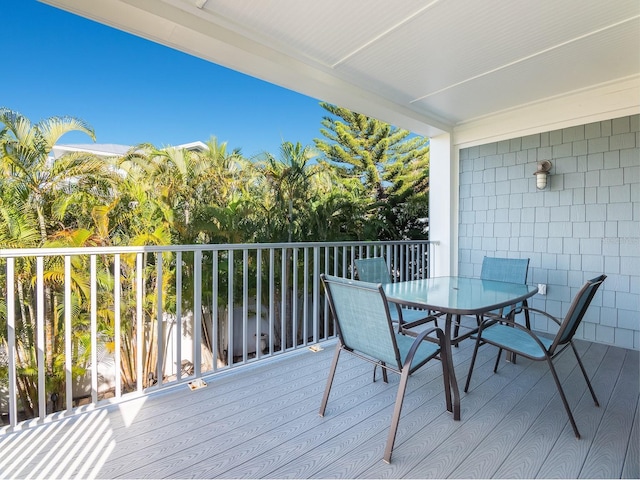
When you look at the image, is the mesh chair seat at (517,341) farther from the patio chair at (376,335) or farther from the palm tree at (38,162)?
the palm tree at (38,162)

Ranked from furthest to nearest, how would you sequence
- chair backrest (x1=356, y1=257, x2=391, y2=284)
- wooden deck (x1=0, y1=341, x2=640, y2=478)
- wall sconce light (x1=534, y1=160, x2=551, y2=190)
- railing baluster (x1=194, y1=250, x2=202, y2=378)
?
wall sconce light (x1=534, y1=160, x2=551, y2=190), chair backrest (x1=356, y1=257, x2=391, y2=284), railing baluster (x1=194, y1=250, x2=202, y2=378), wooden deck (x1=0, y1=341, x2=640, y2=478)

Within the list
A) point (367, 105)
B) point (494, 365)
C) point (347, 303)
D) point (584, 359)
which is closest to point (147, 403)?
point (347, 303)

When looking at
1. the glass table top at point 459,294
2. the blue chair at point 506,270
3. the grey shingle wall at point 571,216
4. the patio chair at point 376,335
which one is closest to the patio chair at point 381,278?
the glass table top at point 459,294

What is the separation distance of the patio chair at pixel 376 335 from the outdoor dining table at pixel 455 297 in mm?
164

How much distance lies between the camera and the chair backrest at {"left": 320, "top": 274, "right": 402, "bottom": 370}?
5.79ft

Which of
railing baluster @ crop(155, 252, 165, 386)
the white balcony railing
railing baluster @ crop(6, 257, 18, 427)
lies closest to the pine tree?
the white balcony railing

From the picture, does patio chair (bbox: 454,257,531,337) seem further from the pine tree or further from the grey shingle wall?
the pine tree

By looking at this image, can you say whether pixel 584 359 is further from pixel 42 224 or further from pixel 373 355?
pixel 42 224

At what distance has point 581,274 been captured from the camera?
12.3 feet

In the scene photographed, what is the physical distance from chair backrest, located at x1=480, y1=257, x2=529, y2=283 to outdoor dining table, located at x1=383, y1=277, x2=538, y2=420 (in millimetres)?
470

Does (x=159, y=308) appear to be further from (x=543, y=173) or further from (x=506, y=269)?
(x=543, y=173)

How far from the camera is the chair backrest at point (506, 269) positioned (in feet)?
11.2

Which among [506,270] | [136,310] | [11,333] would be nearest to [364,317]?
[11,333]

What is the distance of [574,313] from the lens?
1.98m
